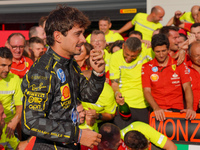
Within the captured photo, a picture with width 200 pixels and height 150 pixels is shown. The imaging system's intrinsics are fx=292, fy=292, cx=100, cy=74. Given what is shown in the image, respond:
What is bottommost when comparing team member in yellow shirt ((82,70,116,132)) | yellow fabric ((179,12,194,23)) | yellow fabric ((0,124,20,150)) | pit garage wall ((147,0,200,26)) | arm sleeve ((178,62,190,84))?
yellow fabric ((0,124,20,150))

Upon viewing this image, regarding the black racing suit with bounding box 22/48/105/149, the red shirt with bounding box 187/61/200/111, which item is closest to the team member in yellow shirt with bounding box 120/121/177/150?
the red shirt with bounding box 187/61/200/111

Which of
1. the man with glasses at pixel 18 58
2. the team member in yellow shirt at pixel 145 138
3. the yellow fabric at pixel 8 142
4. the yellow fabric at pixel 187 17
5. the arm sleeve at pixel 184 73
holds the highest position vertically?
the yellow fabric at pixel 187 17

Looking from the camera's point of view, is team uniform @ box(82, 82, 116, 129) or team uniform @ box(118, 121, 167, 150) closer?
team uniform @ box(118, 121, 167, 150)

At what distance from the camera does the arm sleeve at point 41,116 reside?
6.60 feet

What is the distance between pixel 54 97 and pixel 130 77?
10.4 feet

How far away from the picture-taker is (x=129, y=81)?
17.2 feet

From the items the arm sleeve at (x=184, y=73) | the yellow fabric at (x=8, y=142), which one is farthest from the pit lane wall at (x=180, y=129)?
the yellow fabric at (x=8, y=142)

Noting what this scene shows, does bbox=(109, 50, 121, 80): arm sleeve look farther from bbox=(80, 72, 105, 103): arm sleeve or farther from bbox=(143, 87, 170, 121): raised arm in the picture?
bbox=(80, 72, 105, 103): arm sleeve

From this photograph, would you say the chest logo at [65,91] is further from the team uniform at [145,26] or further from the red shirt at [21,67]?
the team uniform at [145,26]

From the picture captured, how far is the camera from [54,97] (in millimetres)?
2188

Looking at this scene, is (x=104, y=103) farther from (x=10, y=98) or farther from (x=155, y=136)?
(x=10, y=98)

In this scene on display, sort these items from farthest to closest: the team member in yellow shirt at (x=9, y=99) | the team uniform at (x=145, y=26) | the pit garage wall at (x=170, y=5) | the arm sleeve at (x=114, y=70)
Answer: the pit garage wall at (x=170, y=5) → the team uniform at (x=145, y=26) → the arm sleeve at (x=114, y=70) → the team member in yellow shirt at (x=9, y=99)

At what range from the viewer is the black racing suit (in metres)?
2.02

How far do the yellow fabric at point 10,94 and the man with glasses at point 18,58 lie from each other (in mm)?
711
